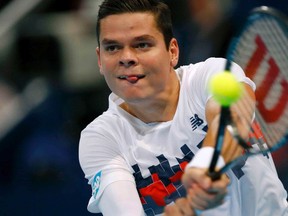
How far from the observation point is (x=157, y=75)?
10.4 feet

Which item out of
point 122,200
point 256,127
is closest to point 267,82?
point 256,127

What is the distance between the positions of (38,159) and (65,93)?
1.43 feet

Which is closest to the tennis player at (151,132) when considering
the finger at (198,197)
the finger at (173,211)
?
the finger at (173,211)

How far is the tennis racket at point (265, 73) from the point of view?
252 cm

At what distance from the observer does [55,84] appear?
469 cm

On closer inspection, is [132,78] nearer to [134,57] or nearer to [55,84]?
[134,57]

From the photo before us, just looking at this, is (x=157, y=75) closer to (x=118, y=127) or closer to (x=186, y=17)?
A: (x=118, y=127)

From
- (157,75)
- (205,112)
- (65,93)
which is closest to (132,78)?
(157,75)

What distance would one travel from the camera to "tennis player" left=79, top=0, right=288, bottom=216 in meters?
3.13

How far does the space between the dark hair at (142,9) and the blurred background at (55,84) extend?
1.38 meters

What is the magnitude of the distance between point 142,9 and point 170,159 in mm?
645

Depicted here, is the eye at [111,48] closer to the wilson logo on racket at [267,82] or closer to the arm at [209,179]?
the wilson logo on racket at [267,82]

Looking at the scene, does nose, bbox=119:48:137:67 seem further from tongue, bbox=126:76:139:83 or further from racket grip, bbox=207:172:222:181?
racket grip, bbox=207:172:222:181

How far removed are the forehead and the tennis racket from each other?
1.57 feet
